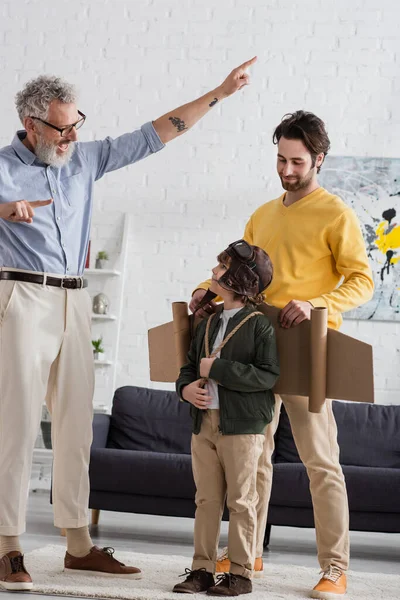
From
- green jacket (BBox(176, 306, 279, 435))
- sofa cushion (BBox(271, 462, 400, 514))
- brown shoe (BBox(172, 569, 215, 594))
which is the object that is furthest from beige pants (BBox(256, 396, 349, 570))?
sofa cushion (BBox(271, 462, 400, 514))

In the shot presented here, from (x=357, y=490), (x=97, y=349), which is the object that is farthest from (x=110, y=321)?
(x=357, y=490)

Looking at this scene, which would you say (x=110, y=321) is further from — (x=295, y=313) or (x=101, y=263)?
(x=295, y=313)

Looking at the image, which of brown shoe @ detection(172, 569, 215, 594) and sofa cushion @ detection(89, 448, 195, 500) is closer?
brown shoe @ detection(172, 569, 215, 594)

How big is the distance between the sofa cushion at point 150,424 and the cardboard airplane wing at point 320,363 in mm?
2059

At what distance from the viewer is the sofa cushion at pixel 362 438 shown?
183 inches

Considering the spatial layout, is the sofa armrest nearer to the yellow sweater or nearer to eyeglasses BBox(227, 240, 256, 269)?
→ the yellow sweater

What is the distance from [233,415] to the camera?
8.89 feet

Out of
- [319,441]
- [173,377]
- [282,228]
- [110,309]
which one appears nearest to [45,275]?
[173,377]

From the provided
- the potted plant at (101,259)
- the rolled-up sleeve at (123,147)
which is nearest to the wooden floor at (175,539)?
the potted plant at (101,259)

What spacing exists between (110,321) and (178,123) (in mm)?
2722

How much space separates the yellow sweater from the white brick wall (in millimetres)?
2707

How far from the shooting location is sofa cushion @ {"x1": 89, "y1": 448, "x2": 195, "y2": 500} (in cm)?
422

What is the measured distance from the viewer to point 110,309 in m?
5.71

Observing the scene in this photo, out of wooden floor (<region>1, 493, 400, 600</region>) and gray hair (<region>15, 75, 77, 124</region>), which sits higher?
gray hair (<region>15, 75, 77, 124</region>)
